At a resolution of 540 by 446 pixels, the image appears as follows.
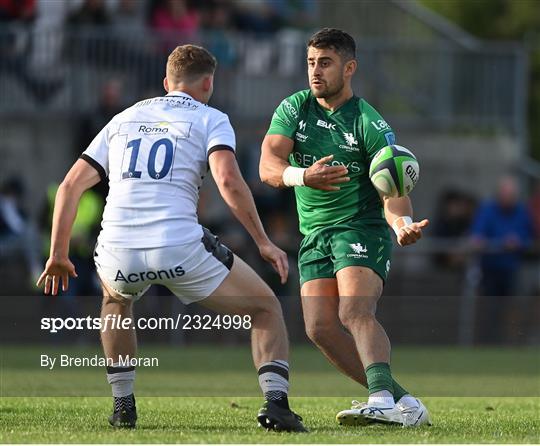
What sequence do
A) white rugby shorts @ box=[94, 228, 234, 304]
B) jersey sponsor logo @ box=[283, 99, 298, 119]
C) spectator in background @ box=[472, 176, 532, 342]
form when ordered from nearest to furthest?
white rugby shorts @ box=[94, 228, 234, 304]
jersey sponsor logo @ box=[283, 99, 298, 119]
spectator in background @ box=[472, 176, 532, 342]

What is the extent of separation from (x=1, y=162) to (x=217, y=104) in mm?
3365

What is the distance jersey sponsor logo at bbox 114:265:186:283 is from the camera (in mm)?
8266

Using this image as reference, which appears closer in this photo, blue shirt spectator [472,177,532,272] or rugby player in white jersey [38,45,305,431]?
rugby player in white jersey [38,45,305,431]

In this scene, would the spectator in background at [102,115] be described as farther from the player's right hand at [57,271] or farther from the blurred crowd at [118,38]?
the player's right hand at [57,271]

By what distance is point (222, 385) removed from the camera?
42.8 feet

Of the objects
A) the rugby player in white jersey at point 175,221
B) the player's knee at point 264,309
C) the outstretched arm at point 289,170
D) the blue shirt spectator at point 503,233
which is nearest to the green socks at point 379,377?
the rugby player in white jersey at point 175,221

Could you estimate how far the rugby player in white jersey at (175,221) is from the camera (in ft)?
27.1

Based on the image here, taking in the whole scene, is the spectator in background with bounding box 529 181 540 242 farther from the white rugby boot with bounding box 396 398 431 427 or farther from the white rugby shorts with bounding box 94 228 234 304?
the white rugby shorts with bounding box 94 228 234 304

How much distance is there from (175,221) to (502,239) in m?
12.1

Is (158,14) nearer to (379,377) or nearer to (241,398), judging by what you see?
(241,398)

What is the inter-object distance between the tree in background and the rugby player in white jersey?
3380 cm

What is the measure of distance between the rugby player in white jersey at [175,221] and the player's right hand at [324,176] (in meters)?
0.63

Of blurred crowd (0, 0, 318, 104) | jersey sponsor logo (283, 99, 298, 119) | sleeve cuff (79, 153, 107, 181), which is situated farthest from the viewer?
blurred crowd (0, 0, 318, 104)
